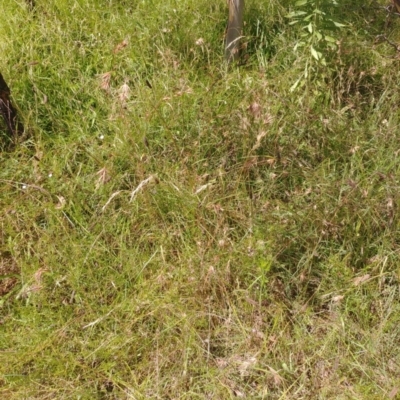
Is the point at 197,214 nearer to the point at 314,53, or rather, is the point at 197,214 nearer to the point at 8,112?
the point at 314,53

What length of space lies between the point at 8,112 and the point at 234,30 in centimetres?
114

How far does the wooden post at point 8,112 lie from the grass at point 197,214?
0.05 meters

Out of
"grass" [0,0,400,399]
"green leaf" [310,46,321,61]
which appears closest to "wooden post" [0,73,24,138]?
"grass" [0,0,400,399]

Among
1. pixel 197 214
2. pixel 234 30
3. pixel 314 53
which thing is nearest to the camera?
pixel 197 214

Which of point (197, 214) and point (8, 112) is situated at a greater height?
point (8, 112)

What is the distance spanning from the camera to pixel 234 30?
271cm

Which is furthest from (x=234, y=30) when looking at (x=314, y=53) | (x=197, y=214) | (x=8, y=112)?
(x=8, y=112)

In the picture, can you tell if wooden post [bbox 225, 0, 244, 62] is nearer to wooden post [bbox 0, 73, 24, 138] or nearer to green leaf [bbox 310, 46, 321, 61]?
green leaf [bbox 310, 46, 321, 61]

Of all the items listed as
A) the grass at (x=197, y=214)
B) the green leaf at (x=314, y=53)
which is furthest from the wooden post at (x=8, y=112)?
the green leaf at (x=314, y=53)

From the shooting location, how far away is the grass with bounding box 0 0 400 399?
6.36 ft

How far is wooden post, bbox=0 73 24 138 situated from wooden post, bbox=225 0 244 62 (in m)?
1.06

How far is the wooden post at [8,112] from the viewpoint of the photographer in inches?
98.7

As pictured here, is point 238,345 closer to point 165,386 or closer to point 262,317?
point 262,317

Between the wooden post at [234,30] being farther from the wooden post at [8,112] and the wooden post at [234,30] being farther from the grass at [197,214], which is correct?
the wooden post at [8,112]
